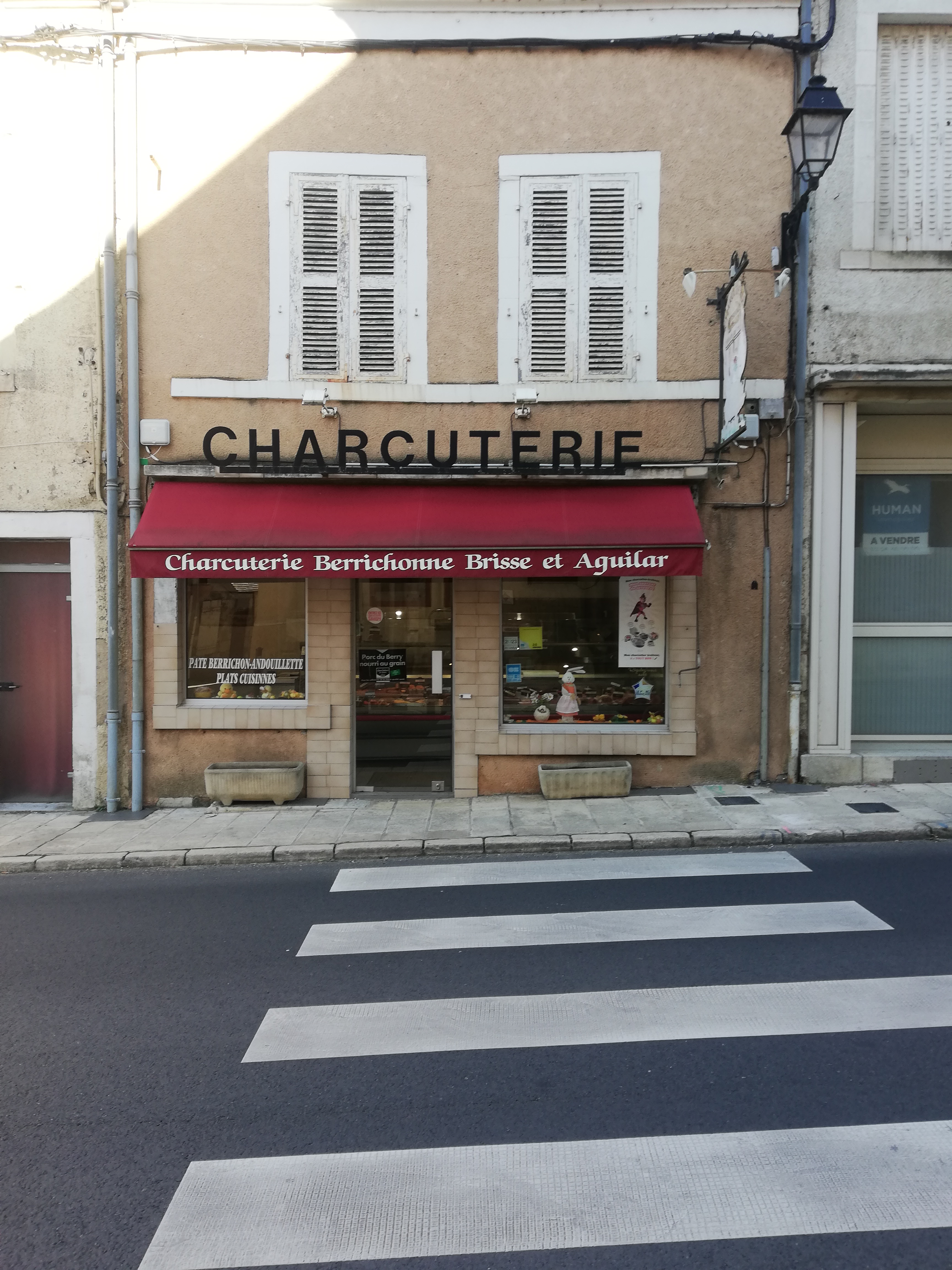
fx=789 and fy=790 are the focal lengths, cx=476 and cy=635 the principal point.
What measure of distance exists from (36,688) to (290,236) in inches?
227

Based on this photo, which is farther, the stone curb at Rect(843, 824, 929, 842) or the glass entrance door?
the glass entrance door

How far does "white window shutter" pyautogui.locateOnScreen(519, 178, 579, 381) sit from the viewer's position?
8.65m

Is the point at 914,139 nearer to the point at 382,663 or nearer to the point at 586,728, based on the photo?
the point at 586,728

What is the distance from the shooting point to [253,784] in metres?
8.53

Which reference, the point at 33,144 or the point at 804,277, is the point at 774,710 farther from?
the point at 33,144

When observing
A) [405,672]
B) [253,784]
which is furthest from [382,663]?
[253,784]

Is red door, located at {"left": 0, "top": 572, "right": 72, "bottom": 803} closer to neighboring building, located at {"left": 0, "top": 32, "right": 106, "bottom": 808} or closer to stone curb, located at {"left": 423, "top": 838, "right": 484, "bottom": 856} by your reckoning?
neighboring building, located at {"left": 0, "top": 32, "right": 106, "bottom": 808}

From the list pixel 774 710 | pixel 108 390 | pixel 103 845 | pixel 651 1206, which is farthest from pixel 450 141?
pixel 651 1206

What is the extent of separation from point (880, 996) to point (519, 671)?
532 centimetres

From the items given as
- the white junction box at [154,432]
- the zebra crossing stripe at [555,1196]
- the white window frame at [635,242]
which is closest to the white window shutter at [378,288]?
the white window frame at [635,242]

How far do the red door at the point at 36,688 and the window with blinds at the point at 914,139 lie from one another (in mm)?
10134

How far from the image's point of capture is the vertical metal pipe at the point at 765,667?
8.78 metres

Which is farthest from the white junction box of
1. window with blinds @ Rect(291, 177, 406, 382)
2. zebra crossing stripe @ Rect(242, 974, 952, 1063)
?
zebra crossing stripe @ Rect(242, 974, 952, 1063)

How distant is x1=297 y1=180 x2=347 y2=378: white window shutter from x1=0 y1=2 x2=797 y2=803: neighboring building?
0.03m
